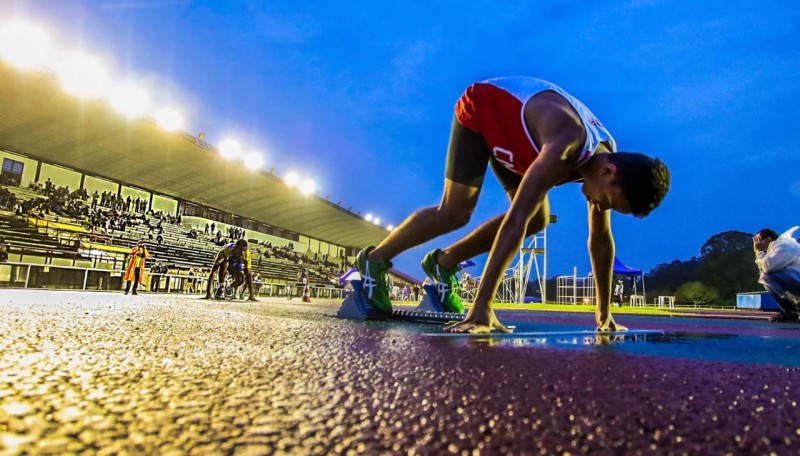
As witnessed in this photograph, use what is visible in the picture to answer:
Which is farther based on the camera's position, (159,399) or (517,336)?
(517,336)

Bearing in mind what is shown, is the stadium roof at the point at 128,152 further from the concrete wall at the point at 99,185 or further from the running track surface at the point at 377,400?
the running track surface at the point at 377,400

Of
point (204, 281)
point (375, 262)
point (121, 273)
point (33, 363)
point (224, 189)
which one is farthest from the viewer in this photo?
point (224, 189)

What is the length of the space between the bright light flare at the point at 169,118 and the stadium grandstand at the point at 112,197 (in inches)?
7.8

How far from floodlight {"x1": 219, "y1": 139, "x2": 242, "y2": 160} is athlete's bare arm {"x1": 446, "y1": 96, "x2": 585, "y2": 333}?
75.1 ft

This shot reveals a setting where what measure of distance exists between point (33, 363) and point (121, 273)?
17.3 m

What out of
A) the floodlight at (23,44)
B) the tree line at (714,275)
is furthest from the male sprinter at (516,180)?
the tree line at (714,275)

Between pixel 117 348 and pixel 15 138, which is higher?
pixel 15 138

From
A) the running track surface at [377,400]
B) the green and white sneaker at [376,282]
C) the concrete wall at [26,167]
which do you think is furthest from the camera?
the concrete wall at [26,167]

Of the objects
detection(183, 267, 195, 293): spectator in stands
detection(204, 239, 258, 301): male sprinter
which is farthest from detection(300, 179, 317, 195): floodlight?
detection(204, 239, 258, 301): male sprinter

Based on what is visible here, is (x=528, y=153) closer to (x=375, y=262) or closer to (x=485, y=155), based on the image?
(x=485, y=155)

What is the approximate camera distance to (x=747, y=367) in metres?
1.24

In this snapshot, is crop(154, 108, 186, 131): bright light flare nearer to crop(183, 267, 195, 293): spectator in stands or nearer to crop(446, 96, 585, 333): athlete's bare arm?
crop(183, 267, 195, 293): spectator in stands

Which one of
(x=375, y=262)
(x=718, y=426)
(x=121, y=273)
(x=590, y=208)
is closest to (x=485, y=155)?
(x=590, y=208)

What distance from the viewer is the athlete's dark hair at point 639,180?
2.01 metres
